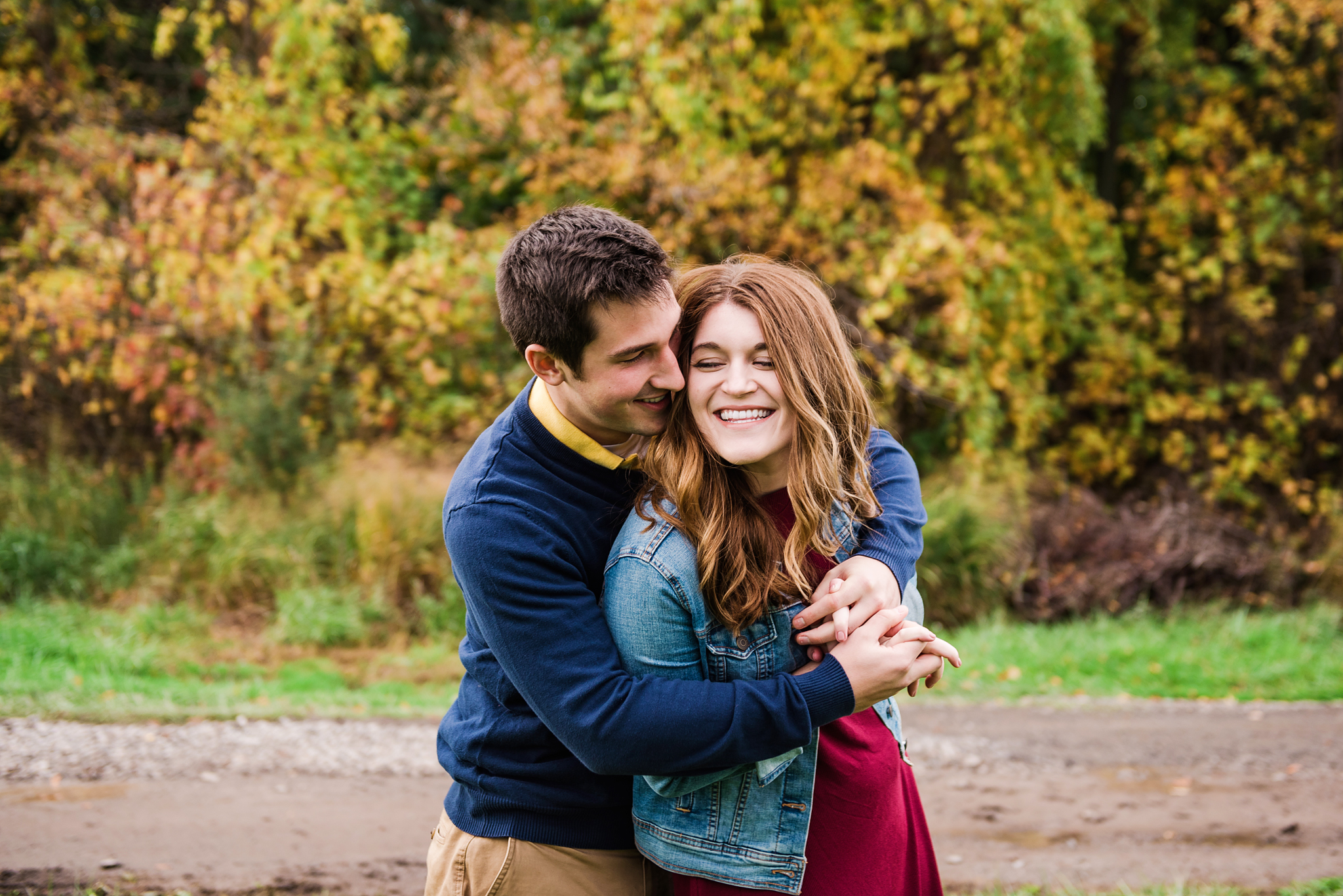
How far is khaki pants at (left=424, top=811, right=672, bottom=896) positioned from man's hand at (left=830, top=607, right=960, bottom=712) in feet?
2.12

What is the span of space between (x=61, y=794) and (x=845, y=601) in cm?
430

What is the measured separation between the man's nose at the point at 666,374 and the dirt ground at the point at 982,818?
270 cm

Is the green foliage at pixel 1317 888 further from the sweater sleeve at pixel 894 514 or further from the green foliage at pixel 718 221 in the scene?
the green foliage at pixel 718 221

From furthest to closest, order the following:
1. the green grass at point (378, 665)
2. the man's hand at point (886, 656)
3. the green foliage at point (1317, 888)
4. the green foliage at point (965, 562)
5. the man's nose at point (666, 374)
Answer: the green foliage at point (965, 562) < the green grass at point (378, 665) < the green foliage at point (1317, 888) < the man's nose at point (666, 374) < the man's hand at point (886, 656)

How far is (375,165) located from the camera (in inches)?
366

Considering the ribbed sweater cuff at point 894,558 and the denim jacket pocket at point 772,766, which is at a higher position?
the ribbed sweater cuff at point 894,558

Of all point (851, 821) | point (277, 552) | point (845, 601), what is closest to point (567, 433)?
point (845, 601)

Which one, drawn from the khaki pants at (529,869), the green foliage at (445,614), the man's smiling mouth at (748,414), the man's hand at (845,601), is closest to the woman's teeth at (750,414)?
the man's smiling mouth at (748,414)

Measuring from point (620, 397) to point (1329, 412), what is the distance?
33.2ft

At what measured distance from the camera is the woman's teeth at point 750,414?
6.89 ft

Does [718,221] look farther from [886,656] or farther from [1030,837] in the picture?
[886,656]

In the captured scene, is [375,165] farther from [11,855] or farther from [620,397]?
[620,397]

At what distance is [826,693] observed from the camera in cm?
187

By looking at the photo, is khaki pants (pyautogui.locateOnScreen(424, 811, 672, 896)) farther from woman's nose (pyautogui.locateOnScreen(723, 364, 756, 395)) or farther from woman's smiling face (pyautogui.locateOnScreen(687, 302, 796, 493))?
woman's nose (pyautogui.locateOnScreen(723, 364, 756, 395))
